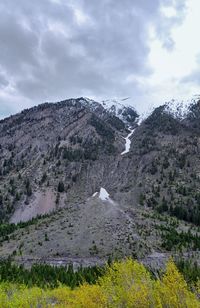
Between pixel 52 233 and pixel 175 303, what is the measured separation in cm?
7626

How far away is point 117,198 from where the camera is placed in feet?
493

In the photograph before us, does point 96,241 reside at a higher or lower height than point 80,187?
lower

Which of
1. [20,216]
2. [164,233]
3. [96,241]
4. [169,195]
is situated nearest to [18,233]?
[96,241]

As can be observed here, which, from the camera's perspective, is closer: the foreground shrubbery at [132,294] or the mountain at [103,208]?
the foreground shrubbery at [132,294]

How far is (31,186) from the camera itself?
179 meters

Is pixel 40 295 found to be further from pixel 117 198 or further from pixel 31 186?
pixel 31 186

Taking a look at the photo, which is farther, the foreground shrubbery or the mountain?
the mountain

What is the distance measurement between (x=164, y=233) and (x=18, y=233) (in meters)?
38.6

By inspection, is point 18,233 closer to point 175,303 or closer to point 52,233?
point 52,233

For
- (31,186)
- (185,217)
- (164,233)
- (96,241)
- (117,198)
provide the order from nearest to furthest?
1. (96,241)
2. (164,233)
3. (185,217)
4. (117,198)
5. (31,186)

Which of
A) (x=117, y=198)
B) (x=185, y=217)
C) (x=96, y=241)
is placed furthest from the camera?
(x=117, y=198)

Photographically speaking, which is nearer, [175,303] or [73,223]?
[175,303]

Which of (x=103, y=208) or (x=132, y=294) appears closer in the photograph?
(x=132, y=294)

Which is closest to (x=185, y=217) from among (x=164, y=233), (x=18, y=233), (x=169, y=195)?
→ (x=169, y=195)
